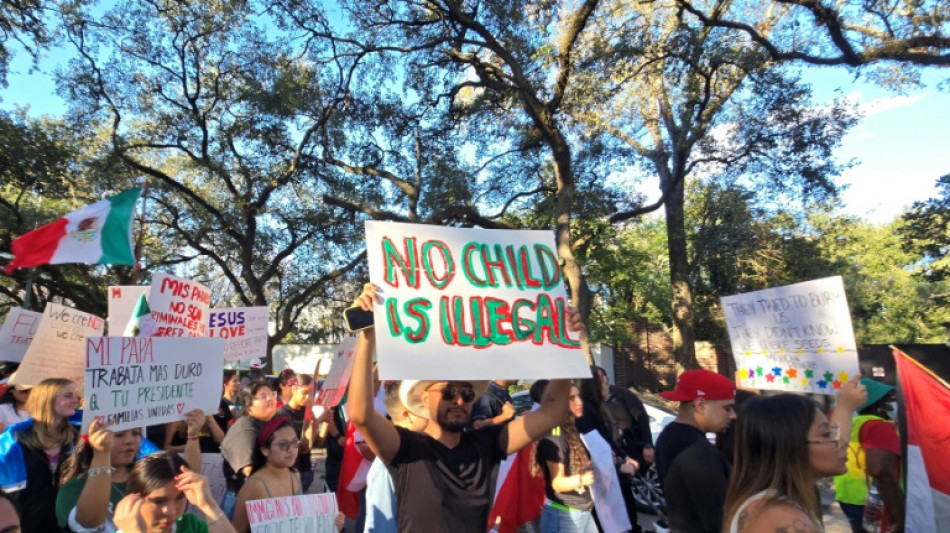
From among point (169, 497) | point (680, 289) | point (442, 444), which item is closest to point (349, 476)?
point (169, 497)

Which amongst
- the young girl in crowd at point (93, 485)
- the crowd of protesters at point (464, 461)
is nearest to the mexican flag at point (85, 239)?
the crowd of protesters at point (464, 461)

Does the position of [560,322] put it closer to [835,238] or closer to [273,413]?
[273,413]

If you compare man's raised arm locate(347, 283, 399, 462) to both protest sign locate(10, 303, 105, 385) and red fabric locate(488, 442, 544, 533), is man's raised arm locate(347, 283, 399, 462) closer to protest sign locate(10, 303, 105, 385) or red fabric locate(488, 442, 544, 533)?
red fabric locate(488, 442, 544, 533)

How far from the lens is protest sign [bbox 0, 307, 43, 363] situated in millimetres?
6312

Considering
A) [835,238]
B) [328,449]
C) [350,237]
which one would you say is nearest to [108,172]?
[350,237]

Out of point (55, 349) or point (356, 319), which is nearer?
point (356, 319)

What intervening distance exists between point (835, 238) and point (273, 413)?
71.8ft

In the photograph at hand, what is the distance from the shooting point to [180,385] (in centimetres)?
430

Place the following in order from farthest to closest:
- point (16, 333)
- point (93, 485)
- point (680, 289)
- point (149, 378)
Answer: point (680, 289), point (16, 333), point (149, 378), point (93, 485)

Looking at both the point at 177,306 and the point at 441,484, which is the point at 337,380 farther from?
Answer: the point at 441,484

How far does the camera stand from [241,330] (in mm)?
7531

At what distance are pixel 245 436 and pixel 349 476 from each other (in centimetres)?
92

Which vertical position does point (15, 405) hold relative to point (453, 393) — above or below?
above

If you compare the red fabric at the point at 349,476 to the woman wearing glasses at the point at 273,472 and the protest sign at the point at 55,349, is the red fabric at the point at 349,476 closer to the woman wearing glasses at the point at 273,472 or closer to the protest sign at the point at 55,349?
the woman wearing glasses at the point at 273,472
